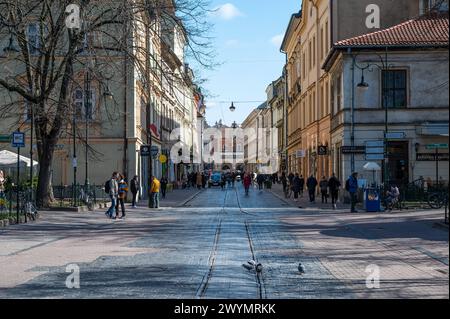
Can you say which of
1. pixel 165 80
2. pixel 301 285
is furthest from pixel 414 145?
pixel 301 285

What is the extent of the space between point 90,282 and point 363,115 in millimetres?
29366

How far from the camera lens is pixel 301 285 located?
11180 millimetres

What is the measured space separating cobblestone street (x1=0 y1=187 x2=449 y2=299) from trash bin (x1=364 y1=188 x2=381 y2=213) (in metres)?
4.51

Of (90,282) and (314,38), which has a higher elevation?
(314,38)

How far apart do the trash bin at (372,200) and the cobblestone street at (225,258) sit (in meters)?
4.51

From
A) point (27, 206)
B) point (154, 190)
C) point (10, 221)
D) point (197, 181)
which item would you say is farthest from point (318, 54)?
point (10, 221)

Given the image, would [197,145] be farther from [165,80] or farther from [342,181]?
[165,80]

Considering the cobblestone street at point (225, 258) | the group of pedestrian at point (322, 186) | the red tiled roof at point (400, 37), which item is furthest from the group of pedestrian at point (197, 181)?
the cobblestone street at point (225, 258)

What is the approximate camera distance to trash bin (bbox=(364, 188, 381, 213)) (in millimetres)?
30750

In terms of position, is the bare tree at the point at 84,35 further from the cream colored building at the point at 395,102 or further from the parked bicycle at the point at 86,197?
the cream colored building at the point at 395,102

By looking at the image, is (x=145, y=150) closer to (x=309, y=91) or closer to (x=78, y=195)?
(x=78, y=195)

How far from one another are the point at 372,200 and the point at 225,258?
17.2m

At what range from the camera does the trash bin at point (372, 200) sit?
30750 millimetres

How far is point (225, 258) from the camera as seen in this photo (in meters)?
14.8
